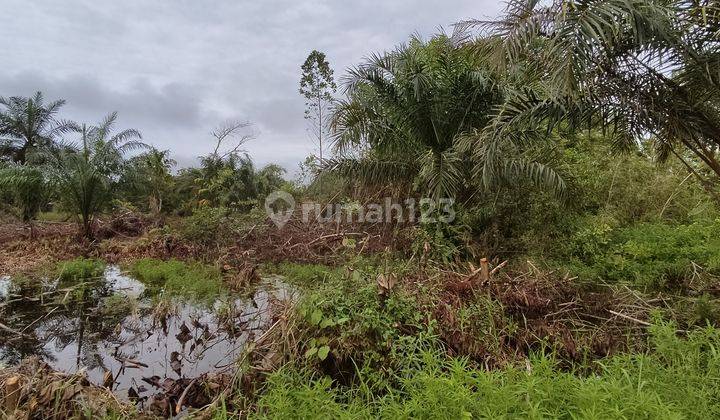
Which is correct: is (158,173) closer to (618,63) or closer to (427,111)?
(427,111)

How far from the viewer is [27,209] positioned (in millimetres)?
13641

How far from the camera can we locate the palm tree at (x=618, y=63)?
4.15 meters

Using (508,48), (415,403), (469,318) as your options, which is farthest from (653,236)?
(415,403)

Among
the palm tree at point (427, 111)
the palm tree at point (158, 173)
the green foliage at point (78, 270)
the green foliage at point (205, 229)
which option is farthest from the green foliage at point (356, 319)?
the palm tree at point (158, 173)

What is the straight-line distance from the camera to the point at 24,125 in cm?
1950

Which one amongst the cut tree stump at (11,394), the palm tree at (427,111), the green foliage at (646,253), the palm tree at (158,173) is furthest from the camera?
the palm tree at (158,173)

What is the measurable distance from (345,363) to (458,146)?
475cm

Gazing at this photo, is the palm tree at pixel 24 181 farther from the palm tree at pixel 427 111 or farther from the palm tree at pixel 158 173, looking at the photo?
the palm tree at pixel 427 111

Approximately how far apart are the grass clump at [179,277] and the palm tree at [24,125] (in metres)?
14.8

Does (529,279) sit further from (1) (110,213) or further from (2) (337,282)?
(1) (110,213)

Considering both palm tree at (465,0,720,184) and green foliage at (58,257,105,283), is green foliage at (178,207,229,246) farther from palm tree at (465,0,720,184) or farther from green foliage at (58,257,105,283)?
palm tree at (465,0,720,184)

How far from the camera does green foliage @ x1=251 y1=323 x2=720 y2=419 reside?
2.23 m

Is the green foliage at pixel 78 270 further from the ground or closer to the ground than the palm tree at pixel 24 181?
closer to the ground

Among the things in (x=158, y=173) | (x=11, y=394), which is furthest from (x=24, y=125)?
(x=11, y=394)
